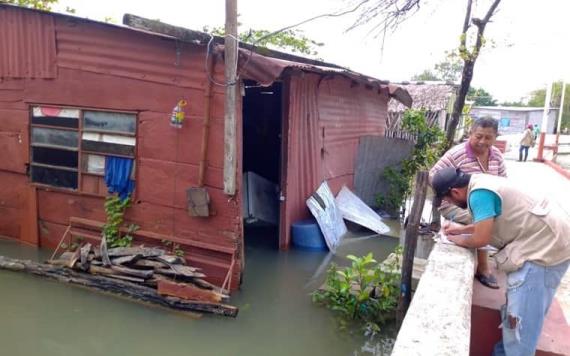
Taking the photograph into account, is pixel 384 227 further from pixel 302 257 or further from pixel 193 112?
pixel 193 112

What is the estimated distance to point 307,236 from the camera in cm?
772

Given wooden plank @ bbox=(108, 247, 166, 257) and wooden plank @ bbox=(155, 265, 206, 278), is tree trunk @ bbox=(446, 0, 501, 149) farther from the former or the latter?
wooden plank @ bbox=(108, 247, 166, 257)

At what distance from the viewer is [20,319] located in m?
5.11

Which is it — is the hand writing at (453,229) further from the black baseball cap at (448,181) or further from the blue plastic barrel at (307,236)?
the blue plastic barrel at (307,236)

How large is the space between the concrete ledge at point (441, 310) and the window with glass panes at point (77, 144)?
4584mm

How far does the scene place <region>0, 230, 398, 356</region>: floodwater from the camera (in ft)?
15.3

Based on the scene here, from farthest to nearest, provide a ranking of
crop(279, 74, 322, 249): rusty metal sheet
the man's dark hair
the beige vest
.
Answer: crop(279, 74, 322, 249): rusty metal sheet, the man's dark hair, the beige vest

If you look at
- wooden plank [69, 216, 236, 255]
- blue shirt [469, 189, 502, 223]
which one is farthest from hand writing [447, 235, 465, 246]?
wooden plank [69, 216, 236, 255]

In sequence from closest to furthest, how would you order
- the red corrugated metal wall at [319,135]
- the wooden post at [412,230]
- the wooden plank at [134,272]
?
the wooden post at [412,230], the wooden plank at [134,272], the red corrugated metal wall at [319,135]

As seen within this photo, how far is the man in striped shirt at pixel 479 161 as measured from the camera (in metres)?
3.87

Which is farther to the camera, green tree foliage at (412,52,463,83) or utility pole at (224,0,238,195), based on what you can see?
green tree foliage at (412,52,463,83)

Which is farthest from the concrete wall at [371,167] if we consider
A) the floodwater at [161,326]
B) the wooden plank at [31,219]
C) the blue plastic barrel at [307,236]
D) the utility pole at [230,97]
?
the wooden plank at [31,219]

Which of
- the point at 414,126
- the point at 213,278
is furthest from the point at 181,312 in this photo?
the point at 414,126

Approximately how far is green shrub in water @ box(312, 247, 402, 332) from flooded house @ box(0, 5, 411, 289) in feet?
4.49
